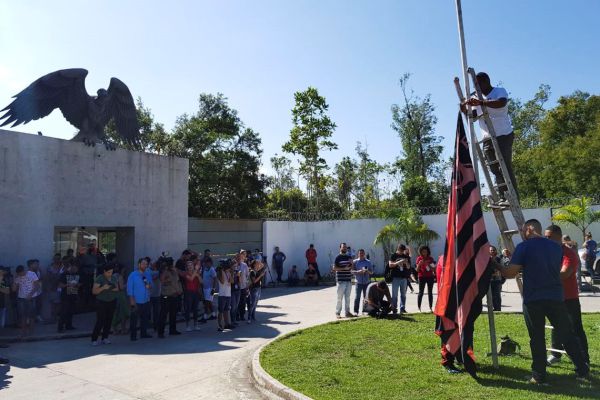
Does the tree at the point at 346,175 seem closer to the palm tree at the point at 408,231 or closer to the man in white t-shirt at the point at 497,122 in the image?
the palm tree at the point at 408,231

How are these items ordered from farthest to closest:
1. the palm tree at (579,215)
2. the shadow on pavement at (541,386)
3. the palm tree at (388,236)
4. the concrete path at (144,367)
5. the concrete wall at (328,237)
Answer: the concrete wall at (328,237), the palm tree at (388,236), the palm tree at (579,215), the concrete path at (144,367), the shadow on pavement at (541,386)

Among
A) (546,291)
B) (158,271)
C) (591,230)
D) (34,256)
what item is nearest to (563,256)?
(546,291)

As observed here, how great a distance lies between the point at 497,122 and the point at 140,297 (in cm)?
766

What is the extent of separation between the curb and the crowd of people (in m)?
3.94

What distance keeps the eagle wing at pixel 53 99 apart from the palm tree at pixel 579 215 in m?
17.3

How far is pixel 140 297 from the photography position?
34.1 ft

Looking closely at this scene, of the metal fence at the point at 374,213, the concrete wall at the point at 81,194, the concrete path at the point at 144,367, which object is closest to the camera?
the concrete path at the point at 144,367

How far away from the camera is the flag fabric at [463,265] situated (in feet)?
20.8

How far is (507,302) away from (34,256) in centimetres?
1270

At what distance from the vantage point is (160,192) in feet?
51.3

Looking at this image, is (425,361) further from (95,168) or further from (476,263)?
(95,168)

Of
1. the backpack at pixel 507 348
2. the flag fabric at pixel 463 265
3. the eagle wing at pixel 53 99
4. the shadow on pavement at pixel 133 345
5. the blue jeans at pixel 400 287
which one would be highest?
the eagle wing at pixel 53 99

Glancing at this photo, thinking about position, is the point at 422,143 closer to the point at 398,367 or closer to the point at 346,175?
the point at 346,175

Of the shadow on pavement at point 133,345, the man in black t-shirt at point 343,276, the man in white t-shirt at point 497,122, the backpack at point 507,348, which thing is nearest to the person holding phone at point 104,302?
the shadow on pavement at point 133,345
